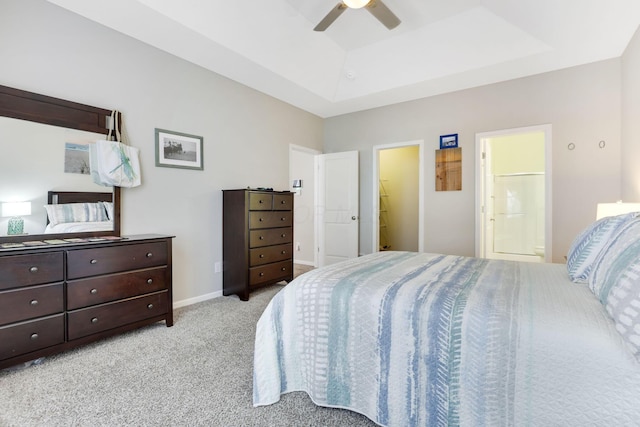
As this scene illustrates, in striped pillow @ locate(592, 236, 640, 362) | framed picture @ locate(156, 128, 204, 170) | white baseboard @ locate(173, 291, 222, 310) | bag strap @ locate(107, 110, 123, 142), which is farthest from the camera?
white baseboard @ locate(173, 291, 222, 310)

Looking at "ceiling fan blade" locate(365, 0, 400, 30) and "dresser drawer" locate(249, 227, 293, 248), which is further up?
"ceiling fan blade" locate(365, 0, 400, 30)

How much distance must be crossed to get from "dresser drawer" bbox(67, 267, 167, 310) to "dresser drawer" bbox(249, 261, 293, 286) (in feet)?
3.42

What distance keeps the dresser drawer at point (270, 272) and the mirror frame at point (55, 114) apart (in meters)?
1.43

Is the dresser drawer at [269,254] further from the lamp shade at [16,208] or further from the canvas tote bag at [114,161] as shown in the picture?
the lamp shade at [16,208]

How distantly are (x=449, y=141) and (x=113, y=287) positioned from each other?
4.18m

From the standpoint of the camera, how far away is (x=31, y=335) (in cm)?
193

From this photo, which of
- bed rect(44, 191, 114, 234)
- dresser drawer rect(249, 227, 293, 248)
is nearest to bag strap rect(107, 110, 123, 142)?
bed rect(44, 191, 114, 234)

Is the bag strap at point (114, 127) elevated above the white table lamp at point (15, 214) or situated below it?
above

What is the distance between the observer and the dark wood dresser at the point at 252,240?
3.39 meters

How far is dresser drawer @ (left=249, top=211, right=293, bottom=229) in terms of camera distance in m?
3.46

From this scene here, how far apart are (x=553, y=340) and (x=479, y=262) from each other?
3.81 feet

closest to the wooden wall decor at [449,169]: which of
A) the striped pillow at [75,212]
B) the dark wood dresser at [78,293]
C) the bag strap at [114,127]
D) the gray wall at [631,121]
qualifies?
the gray wall at [631,121]

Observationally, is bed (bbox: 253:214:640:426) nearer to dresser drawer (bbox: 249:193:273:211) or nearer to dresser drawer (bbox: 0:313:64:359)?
dresser drawer (bbox: 0:313:64:359)

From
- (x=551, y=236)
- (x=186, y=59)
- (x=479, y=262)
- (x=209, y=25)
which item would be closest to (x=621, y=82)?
(x=551, y=236)
